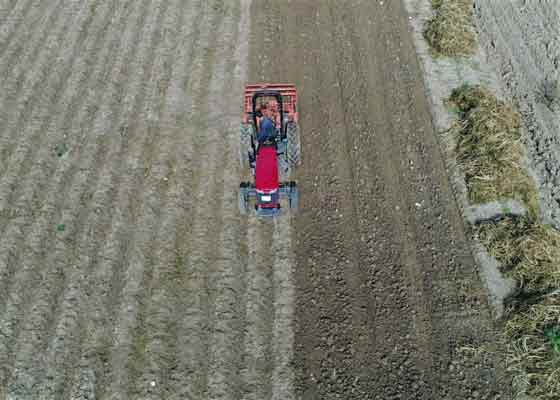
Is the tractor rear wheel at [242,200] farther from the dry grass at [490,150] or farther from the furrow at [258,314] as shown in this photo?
the dry grass at [490,150]

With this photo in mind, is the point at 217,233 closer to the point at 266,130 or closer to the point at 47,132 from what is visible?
the point at 266,130

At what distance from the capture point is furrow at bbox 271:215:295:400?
9789mm

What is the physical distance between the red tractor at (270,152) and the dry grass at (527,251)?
427cm

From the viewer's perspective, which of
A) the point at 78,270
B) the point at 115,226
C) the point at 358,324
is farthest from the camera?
the point at 115,226

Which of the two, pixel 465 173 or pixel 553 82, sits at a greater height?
pixel 553 82

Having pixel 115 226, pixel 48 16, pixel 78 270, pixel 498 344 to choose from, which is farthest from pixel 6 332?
pixel 48 16

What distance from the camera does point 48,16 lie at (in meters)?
18.5

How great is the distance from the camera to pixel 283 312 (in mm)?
10727

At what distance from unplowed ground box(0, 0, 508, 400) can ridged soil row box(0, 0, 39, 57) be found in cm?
24

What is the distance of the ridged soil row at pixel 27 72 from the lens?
14347 mm

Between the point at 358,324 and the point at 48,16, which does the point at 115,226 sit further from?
the point at 48,16

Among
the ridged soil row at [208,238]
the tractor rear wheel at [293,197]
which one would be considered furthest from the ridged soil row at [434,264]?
the ridged soil row at [208,238]

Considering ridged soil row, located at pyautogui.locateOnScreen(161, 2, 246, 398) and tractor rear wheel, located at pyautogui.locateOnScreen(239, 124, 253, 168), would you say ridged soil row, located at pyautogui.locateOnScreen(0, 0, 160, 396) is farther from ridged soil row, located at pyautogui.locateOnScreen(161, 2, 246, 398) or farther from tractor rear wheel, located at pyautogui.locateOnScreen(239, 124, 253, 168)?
tractor rear wheel, located at pyautogui.locateOnScreen(239, 124, 253, 168)

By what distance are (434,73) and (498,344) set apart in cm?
844
